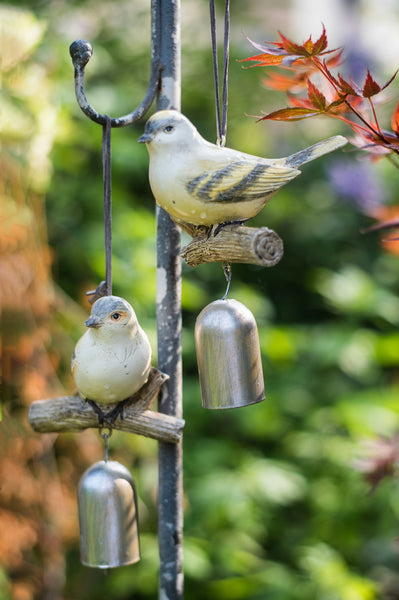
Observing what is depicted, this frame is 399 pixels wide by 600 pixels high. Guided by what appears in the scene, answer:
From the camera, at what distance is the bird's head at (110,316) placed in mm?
1136

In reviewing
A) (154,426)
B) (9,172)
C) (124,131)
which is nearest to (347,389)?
(124,131)

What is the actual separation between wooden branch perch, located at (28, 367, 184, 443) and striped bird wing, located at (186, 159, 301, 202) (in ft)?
1.23

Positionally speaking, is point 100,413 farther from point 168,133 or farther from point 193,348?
point 193,348

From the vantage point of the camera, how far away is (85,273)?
282 cm

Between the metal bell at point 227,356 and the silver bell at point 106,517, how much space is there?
0.25 m

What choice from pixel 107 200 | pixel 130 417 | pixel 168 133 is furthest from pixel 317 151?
pixel 130 417

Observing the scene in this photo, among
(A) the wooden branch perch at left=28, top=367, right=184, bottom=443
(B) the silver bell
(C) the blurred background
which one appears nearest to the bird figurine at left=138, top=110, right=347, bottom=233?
(A) the wooden branch perch at left=28, top=367, right=184, bottom=443

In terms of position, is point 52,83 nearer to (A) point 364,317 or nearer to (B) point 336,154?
(A) point 364,317

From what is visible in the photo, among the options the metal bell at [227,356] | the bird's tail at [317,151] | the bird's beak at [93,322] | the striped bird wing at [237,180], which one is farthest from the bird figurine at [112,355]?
the bird's tail at [317,151]

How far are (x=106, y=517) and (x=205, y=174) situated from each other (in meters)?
0.67

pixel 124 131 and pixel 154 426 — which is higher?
pixel 124 131

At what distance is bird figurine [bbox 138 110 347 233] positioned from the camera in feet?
3.58

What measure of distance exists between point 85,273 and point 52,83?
818 millimetres

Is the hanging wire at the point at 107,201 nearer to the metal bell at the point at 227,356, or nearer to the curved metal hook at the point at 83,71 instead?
the curved metal hook at the point at 83,71
